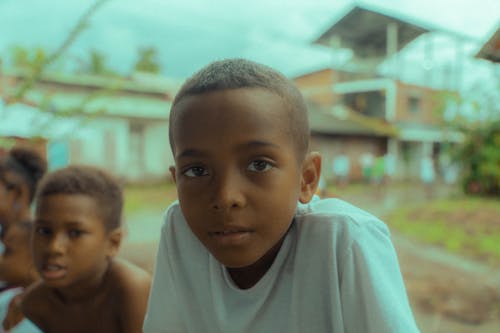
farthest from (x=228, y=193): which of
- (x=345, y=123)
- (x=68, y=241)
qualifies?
(x=345, y=123)

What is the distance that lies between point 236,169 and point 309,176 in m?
0.25

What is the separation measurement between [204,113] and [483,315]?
3.78m

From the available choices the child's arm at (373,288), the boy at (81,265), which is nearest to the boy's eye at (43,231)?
the boy at (81,265)

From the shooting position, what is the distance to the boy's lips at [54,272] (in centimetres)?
166

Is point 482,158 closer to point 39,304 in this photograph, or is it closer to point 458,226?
point 458,226

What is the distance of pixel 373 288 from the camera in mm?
900

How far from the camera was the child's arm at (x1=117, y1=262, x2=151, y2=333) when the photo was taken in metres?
1.61

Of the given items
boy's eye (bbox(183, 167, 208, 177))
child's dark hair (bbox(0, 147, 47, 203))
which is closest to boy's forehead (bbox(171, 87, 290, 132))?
boy's eye (bbox(183, 167, 208, 177))

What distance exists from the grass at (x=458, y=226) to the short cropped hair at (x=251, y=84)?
549 cm

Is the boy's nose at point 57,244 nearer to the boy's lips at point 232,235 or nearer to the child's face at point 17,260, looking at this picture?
the child's face at point 17,260

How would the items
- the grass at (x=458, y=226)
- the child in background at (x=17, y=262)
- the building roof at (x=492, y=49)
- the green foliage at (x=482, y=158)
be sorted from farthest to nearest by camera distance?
the green foliage at (x=482, y=158), the grass at (x=458, y=226), the child in background at (x=17, y=262), the building roof at (x=492, y=49)

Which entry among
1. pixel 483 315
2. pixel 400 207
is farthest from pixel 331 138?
pixel 483 315

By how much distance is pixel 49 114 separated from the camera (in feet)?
12.3

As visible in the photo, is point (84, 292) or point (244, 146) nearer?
point (244, 146)
